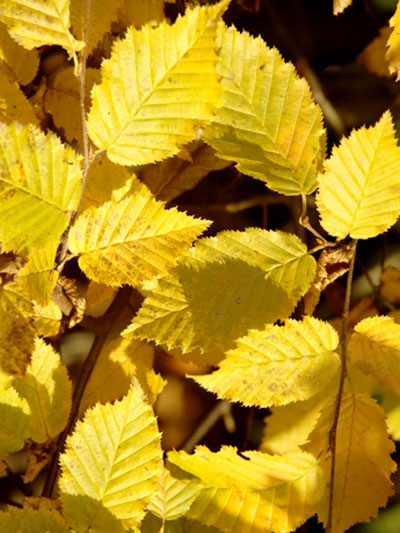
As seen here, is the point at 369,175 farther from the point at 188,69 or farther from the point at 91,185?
the point at 91,185

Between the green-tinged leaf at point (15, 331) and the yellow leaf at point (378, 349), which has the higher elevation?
the green-tinged leaf at point (15, 331)

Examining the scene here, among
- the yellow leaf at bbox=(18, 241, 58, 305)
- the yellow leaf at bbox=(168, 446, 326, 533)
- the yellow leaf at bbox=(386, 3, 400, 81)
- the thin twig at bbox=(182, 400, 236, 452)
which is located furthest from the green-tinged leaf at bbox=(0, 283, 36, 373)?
the thin twig at bbox=(182, 400, 236, 452)

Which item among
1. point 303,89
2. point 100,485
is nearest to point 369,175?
point 303,89

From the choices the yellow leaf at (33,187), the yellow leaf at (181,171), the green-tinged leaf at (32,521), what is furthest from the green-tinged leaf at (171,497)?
the yellow leaf at (181,171)

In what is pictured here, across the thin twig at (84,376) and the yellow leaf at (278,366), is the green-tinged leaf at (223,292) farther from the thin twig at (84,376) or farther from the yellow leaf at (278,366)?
the thin twig at (84,376)

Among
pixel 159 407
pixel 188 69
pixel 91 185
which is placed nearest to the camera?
pixel 188 69

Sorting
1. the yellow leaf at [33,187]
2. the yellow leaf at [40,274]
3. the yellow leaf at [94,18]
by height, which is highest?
the yellow leaf at [94,18]

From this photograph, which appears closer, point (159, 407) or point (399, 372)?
point (399, 372)
